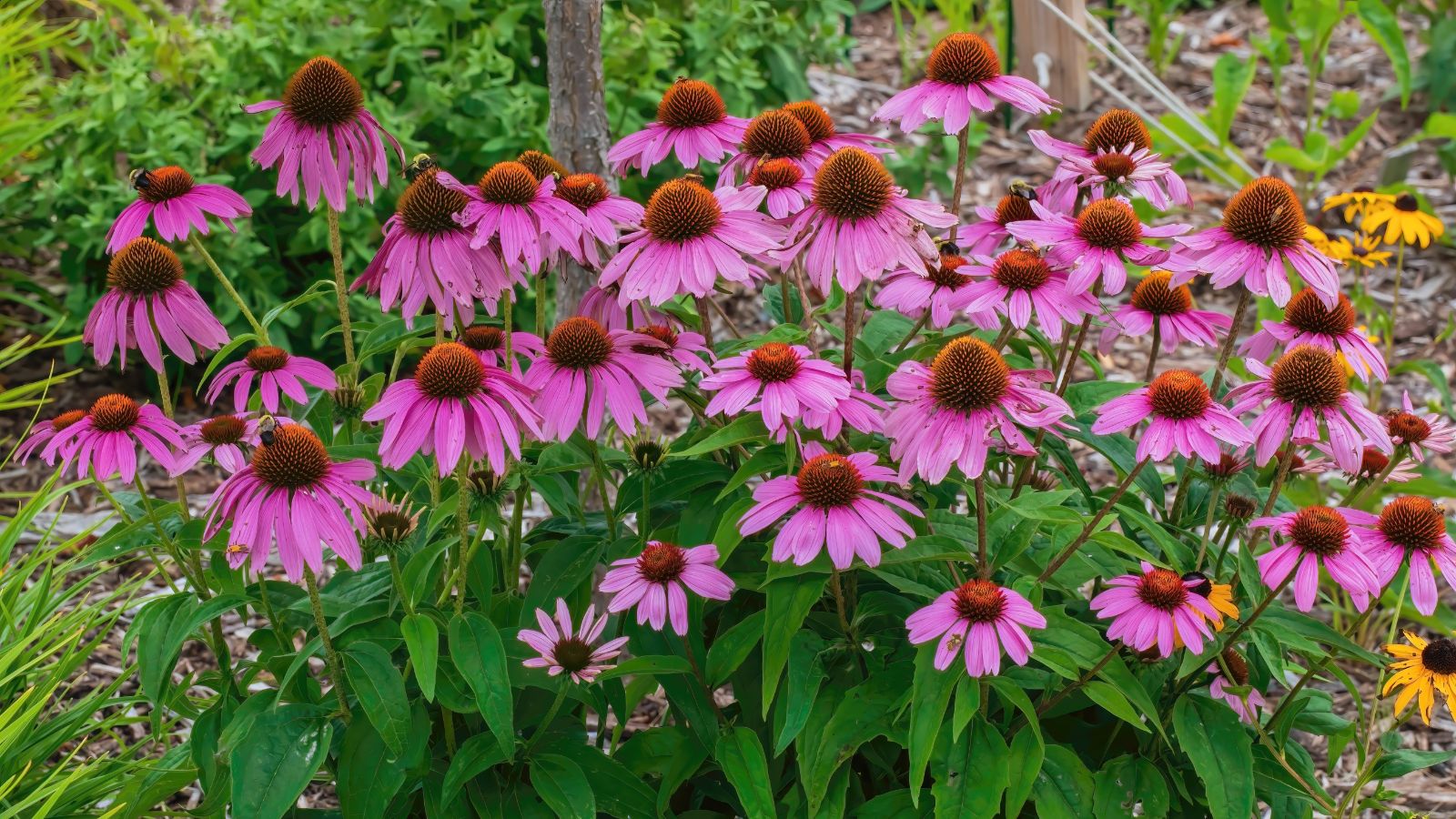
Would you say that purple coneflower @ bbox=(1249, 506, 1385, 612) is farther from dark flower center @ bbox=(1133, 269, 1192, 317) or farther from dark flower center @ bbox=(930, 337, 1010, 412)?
dark flower center @ bbox=(930, 337, 1010, 412)

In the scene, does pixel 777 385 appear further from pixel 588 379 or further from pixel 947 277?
pixel 947 277

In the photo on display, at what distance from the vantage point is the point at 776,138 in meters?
1.90

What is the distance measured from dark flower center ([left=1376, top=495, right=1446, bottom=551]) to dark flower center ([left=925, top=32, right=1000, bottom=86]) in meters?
0.77

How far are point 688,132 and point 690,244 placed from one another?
0.33 meters

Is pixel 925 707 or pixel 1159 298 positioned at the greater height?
pixel 1159 298

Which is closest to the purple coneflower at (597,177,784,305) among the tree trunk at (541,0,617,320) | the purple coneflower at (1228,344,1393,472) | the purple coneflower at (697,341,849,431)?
the purple coneflower at (697,341,849,431)

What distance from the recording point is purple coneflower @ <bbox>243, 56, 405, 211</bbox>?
1762mm

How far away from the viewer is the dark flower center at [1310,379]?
5.42 ft

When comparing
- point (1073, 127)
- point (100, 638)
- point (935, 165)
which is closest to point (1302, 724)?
point (100, 638)

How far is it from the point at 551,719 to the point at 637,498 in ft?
1.08

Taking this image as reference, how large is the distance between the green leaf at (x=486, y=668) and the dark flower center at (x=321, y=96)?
0.66m

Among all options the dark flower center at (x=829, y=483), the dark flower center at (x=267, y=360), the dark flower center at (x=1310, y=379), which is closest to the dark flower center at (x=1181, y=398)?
the dark flower center at (x=1310, y=379)

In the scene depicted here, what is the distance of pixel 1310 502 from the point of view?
319cm

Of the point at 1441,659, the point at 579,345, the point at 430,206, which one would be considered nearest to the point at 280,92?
the point at 430,206
